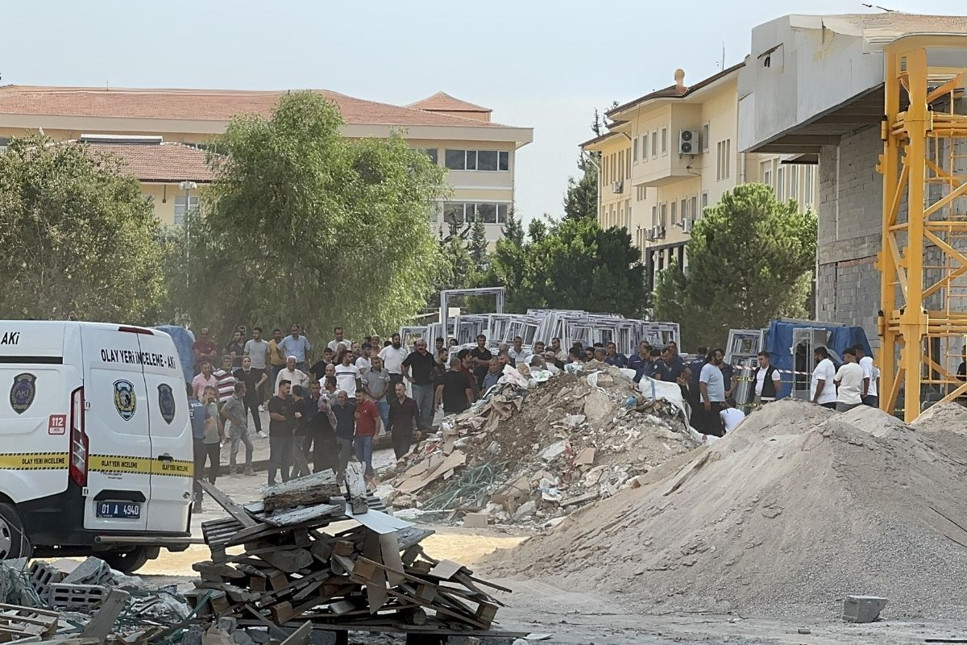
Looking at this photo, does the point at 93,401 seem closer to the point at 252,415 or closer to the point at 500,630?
the point at 500,630

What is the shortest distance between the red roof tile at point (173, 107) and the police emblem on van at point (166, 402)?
81.7 metres

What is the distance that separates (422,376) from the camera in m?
27.9

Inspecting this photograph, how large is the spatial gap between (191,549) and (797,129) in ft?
69.6

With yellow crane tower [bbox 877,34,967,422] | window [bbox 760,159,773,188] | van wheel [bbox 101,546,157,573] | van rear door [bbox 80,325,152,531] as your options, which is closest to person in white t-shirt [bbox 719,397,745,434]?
yellow crane tower [bbox 877,34,967,422]

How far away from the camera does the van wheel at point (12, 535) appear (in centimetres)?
1305

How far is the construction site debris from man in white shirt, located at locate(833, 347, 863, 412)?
14.3 metres

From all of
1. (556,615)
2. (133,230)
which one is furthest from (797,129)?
(556,615)

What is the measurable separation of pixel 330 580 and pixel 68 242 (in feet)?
122

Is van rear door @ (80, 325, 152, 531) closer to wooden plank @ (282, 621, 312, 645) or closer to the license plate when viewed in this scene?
the license plate

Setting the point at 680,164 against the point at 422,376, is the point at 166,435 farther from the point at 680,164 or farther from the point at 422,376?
the point at 680,164

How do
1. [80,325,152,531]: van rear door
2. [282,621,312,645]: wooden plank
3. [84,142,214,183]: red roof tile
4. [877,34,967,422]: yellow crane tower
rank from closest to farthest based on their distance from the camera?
[282,621,312,645]: wooden plank, [80,325,152,531]: van rear door, [877,34,967,422]: yellow crane tower, [84,142,214,183]: red roof tile

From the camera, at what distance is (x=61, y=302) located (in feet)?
150

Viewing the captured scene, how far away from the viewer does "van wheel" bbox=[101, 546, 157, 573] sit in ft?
47.1

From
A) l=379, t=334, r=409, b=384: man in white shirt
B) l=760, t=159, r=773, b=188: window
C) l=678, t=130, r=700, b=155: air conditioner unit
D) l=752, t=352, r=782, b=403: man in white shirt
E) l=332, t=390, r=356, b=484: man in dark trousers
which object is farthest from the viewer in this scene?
l=678, t=130, r=700, b=155: air conditioner unit
